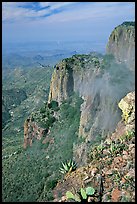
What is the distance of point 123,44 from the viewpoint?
40.9 meters

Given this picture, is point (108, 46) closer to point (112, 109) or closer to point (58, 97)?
point (58, 97)

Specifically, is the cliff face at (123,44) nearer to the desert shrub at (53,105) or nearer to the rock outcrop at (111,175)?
the desert shrub at (53,105)

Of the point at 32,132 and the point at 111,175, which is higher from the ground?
the point at 111,175

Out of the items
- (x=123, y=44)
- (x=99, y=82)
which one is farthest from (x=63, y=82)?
(x=99, y=82)

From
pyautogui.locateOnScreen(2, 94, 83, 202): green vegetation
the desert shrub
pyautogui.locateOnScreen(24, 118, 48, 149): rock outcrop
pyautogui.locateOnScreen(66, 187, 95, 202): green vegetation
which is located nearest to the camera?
pyautogui.locateOnScreen(66, 187, 95, 202): green vegetation

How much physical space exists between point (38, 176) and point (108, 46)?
23351 mm

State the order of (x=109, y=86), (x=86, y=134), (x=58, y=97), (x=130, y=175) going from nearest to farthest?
(x=130, y=175) → (x=86, y=134) → (x=109, y=86) → (x=58, y=97)

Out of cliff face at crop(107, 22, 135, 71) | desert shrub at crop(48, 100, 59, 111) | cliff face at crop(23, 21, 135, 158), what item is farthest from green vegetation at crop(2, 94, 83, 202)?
cliff face at crop(107, 22, 135, 71)

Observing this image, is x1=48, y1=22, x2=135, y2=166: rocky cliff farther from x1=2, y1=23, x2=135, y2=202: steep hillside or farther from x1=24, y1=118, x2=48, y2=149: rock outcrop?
x1=24, y1=118, x2=48, y2=149: rock outcrop

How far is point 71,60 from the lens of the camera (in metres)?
41.8

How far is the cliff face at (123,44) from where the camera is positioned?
126 ft

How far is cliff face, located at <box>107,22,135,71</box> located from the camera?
38.5 meters

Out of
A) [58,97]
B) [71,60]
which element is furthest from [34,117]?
[71,60]

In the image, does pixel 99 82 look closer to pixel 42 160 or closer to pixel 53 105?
pixel 42 160
